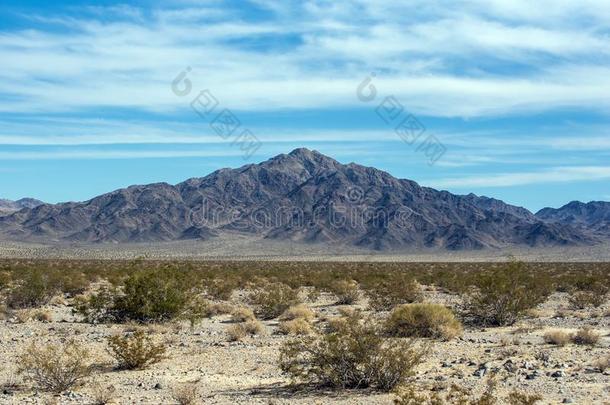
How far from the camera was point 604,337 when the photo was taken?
19078mm

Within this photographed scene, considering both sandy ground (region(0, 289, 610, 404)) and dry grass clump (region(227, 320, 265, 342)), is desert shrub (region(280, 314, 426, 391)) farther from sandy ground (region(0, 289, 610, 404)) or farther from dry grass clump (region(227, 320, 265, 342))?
dry grass clump (region(227, 320, 265, 342))

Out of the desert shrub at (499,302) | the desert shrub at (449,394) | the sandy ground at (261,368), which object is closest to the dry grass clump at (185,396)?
the sandy ground at (261,368)

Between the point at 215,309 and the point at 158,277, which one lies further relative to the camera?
the point at 215,309

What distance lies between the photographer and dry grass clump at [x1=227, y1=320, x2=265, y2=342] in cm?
1864

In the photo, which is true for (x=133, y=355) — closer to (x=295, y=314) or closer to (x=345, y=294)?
(x=295, y=314)

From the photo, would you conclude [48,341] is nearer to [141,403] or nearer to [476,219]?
[141,403]

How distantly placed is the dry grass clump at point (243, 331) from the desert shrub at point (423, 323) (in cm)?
386

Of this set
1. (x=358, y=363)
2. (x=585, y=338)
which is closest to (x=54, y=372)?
(x=358, y=363)

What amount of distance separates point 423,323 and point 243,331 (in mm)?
4892

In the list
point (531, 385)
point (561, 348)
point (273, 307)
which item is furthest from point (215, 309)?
point (531, 385)

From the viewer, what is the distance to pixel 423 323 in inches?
737

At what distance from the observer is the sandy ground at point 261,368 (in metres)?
12.0

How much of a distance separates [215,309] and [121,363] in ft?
37.4

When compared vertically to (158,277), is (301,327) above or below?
below
